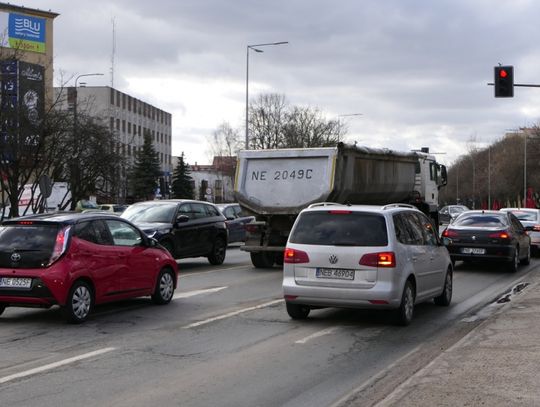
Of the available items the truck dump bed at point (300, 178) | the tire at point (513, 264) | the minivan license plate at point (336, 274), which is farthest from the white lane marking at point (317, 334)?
the tire at point (513, 264)

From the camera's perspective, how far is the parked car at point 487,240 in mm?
18484

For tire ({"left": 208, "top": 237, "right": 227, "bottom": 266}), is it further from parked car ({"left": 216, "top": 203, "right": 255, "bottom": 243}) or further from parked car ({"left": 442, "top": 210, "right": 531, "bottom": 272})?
parked car ({"left": 216, "top": 203, "right": 255, "bottom": 243})

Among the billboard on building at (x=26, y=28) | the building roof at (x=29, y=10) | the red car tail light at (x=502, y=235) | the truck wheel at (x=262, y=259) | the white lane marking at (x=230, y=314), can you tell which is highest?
the building roof at (x=29, y=10)

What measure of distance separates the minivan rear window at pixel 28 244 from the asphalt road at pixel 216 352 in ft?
2.88

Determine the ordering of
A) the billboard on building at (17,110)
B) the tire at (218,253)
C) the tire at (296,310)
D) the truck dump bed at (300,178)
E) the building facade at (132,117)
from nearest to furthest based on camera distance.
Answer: the tire at (296,310)
the truck dump bed at (300,178)
the tire at (218,253)
the billboard on building at (17,110)
the building facade at (132,117)

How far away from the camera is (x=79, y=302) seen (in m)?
10.2

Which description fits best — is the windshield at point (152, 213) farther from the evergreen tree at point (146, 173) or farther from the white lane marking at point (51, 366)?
the evergreen tree at point (146, 173)

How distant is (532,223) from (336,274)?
15519 mm

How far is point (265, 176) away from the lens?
1873 cm

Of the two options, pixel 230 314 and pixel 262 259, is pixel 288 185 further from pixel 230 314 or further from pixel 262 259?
pixel 230 314

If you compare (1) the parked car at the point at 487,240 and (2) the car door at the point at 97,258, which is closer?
(2) the car door at the point at 97,258

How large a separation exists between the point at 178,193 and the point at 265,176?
67832 mm

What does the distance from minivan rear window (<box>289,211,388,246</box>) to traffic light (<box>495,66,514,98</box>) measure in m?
15.5

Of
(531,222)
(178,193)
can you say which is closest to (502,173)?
(178,193)
